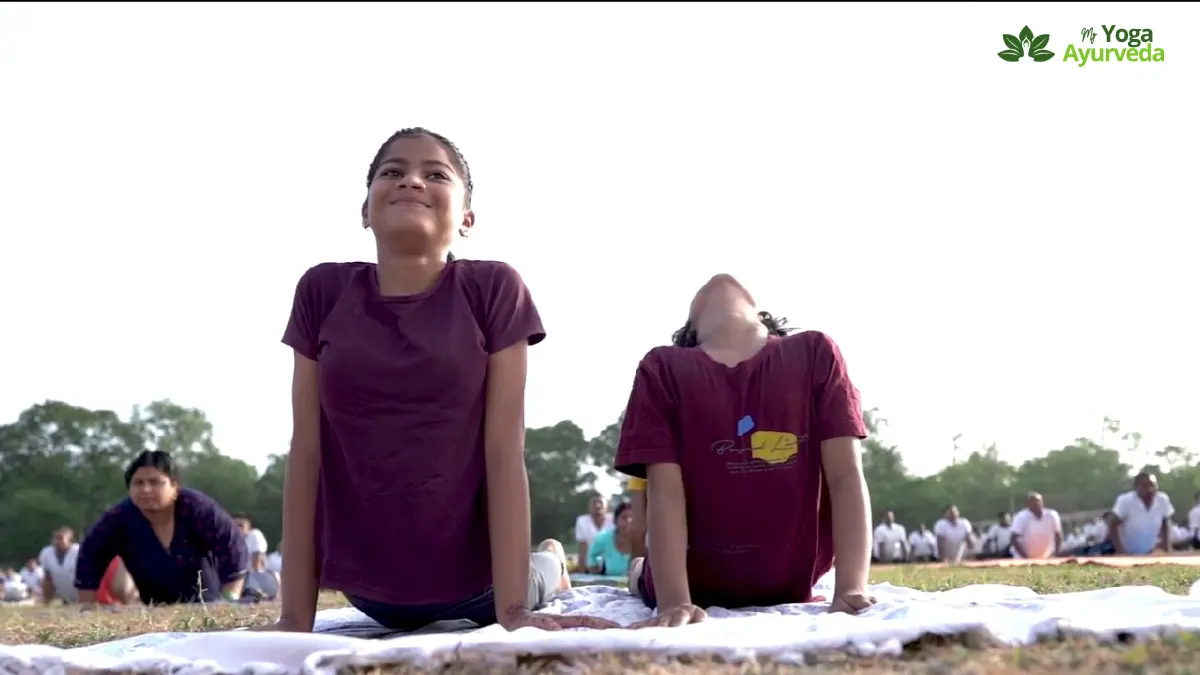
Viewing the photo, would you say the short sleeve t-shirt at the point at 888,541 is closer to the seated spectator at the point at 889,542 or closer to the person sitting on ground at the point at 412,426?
the seated spectator at the point at 889,542

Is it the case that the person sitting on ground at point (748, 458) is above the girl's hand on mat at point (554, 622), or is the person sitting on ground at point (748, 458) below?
above

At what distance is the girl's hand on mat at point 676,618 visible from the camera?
3.53 metres

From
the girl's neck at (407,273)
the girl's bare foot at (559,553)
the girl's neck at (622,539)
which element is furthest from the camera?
the girl's neck at (622,539)

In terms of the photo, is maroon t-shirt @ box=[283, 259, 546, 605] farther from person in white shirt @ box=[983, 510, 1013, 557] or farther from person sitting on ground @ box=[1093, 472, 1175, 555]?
person in white shirt @ box=[983, 510, 1013, 557]

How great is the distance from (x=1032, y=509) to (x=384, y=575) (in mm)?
18033

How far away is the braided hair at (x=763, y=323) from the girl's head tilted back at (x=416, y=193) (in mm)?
1017

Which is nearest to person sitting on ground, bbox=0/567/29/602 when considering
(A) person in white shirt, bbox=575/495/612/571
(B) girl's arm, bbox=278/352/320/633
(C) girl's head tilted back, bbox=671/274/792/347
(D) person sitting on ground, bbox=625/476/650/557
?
(A) person in white shirt, bbox=575/495/612/571

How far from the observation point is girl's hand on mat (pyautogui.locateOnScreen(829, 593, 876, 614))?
12.4ft

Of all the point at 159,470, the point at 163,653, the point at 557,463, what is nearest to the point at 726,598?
the point at 163,653

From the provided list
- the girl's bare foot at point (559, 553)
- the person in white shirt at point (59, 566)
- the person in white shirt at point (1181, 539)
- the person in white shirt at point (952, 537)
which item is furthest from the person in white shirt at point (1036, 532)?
the girl's bare foot at point (559, 553)

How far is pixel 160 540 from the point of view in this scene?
847cm

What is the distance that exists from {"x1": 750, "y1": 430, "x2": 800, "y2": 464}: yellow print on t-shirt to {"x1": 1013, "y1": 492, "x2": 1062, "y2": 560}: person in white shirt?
1687cm

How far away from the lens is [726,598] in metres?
4.40

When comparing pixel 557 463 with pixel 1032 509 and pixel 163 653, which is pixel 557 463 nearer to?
pixel 1032 509
